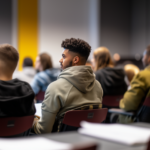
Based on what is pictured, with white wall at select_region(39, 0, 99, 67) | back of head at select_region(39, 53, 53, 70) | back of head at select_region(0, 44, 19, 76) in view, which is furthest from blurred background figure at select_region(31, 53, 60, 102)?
white wall at select_region(39, 0, 99, 67)

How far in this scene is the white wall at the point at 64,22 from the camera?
784 cm

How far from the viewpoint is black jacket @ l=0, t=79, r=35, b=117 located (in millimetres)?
1450

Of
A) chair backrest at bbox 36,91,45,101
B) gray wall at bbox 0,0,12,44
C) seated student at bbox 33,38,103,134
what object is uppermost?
gray wall at bbox 0,0,12,44

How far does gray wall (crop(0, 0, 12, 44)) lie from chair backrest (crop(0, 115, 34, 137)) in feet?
19.8

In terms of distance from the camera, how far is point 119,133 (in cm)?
72

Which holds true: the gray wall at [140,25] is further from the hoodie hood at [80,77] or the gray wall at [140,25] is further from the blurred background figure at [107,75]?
the hoodie hood at [80,77]

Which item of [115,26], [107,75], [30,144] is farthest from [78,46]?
[115,26]

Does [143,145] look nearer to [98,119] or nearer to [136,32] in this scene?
[98,119]

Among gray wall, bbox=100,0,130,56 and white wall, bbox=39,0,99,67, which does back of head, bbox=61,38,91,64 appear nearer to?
white wall, bbox=39,0,99,67

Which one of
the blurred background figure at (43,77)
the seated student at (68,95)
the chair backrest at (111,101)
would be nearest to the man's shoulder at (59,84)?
the seated student at (68,95)

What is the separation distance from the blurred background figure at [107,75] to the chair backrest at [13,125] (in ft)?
5.71

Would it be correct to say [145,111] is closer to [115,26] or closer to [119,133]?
[119,133]

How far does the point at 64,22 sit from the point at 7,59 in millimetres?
6745

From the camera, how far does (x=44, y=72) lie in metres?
3.82
